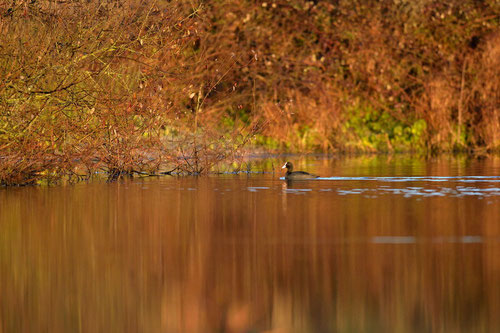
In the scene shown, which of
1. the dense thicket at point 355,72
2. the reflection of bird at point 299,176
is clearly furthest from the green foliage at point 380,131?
the reflection of bird at point 299,176

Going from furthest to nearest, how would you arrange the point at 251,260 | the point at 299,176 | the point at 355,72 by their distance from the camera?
the point at 355,72, the point at 299,176, the point at 251,260

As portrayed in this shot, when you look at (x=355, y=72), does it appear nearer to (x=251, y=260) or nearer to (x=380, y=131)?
(x=380, y=131)

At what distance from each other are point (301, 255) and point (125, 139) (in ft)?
33.1

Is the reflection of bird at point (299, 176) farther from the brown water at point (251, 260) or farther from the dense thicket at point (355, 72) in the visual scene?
the dense thicket at point (355, 72)

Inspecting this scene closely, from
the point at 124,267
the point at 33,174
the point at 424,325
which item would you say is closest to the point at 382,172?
the point at 33,174

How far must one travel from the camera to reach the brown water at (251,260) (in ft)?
21.7

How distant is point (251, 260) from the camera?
29.2 ft

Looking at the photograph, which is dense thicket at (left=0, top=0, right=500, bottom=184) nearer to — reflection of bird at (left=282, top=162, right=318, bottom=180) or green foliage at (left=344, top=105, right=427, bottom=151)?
green foliage at (left=344, top=105, right=427, bottom=151)

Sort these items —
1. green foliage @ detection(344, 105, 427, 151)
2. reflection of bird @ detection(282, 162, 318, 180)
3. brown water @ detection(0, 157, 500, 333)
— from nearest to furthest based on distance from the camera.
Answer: brown water @ detection(0, 157, 500, 333) < reflection of bird @ detection(282, 162, 318, 180) < green foliage @ detection(344, 105, 427, 151)

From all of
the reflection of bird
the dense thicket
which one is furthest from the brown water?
the dense thicket

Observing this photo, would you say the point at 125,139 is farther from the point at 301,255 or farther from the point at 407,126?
the point at 407,126

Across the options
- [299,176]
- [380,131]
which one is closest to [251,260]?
[299,176]

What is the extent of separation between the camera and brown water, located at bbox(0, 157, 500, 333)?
260 inches

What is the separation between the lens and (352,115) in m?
31.2
